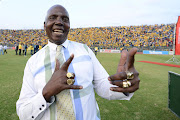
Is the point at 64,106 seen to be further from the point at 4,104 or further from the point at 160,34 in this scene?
the point at 160,34

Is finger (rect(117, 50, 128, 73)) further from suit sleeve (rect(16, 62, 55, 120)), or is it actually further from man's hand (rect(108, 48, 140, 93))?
suit sleeve (rect(16, 62, 55, 120))

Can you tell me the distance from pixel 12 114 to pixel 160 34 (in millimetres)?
33701

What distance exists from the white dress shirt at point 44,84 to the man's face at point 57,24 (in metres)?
0.08

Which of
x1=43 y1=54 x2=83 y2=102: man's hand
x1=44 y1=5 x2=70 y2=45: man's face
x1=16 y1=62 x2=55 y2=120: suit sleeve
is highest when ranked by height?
x1=44 y1=5 x2=70 y2=45: man's face

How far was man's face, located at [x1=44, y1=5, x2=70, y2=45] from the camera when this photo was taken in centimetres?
130

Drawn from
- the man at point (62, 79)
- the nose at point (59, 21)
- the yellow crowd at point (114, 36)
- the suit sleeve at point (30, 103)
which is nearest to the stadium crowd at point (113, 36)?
the yellow crowd at point (114, 36)

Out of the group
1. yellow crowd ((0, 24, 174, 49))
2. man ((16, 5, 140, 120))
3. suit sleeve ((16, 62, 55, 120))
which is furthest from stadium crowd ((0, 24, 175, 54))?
suit sleeve ((16, 62, 55, 120))

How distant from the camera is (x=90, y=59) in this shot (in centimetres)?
138

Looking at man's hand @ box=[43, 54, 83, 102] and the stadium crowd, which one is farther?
the stadium crowd

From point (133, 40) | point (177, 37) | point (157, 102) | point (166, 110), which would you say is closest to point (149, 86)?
point (157, 102)

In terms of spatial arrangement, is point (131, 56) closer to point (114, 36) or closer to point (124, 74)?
point (124, 74)

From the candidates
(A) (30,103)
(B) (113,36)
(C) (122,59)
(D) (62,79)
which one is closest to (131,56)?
(C) (122,59)

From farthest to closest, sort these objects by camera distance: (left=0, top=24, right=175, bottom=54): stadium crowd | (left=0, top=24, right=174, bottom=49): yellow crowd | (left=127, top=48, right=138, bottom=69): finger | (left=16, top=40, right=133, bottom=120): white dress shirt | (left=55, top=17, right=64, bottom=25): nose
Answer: (left=0, top=24, right=174, bottom=49): yellow crowd → (left=0, top=24, right=175, bottom=54): stadium crowd → (left=55, top=17, right=64, bottom=25): nose → (left=16, top=40, right=133, bottom=120): white dress shirt → (left=127, top=48, right=138, bottom=69): finger

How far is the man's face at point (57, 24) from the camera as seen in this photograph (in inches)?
51.3
